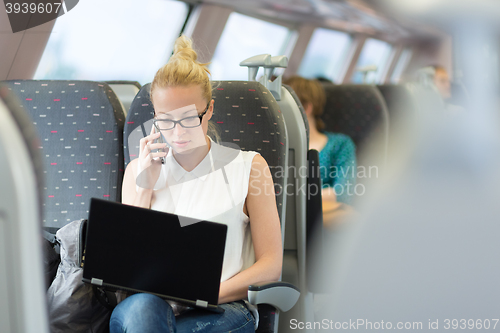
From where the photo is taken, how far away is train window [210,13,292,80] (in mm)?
4363

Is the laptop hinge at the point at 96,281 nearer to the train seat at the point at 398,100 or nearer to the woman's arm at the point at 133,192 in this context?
the woman's arm at the point at 133,192

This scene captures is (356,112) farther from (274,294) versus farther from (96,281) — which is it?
(96,281)

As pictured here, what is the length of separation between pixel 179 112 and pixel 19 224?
73 centimetres

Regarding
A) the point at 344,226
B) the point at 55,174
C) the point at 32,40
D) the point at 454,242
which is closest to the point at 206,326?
the point at 55,174

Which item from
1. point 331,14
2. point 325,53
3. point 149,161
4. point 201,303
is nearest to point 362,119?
point 149,161

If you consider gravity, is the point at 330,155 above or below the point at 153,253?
above

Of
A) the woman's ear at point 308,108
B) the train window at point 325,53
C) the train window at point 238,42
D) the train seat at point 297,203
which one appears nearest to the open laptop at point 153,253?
the train seat at point 297,203

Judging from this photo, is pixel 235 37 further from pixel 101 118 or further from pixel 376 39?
pixel 376 39

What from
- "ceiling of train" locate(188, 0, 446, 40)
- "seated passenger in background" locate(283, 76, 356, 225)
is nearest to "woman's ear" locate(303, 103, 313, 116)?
"seated passenger in background" locate(283, 76, 356, 225)

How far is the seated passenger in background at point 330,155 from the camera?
2.01 m

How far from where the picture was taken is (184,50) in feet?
3.81

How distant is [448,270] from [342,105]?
3.07 feet

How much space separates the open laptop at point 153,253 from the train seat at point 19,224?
46 cm

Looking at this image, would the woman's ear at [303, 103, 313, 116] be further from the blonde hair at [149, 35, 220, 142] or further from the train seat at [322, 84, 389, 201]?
the blonde hair at [149, 35, 220, 142]
